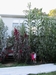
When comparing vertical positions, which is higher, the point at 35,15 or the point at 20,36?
the point at 35,15

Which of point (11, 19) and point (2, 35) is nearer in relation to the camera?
point (2, 35)

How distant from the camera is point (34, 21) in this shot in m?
11.5

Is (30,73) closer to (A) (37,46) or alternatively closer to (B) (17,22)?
(A) (37,46)

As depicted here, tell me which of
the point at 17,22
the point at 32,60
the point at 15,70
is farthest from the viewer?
the point at 17,22

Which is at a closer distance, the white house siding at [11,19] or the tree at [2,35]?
the tree at [2,35]

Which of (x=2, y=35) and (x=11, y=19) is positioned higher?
(x=11, y=19)

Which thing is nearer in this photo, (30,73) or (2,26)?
(30,73)

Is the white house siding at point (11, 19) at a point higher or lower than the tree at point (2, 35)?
higher

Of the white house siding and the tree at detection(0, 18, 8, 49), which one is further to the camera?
the white house siding

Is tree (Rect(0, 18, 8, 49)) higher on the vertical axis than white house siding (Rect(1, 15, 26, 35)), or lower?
lower

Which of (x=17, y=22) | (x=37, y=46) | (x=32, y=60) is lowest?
(x=32, y=60)

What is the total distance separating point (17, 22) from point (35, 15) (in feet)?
10.4

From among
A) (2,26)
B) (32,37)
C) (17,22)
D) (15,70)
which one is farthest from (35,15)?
(15,70)

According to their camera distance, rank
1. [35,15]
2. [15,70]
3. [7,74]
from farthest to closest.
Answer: [35,15] < [15,70] < [7,74]
